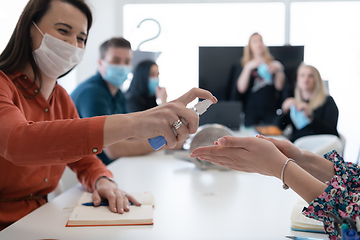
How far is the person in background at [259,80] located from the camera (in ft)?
12.7

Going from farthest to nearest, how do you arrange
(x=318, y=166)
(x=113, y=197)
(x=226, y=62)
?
(x=226, y=62)
(x=113, y=197)
(x=318, y=166)

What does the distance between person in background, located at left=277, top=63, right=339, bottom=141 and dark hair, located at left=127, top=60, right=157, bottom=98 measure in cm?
136

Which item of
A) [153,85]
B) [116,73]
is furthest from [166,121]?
[153,85]

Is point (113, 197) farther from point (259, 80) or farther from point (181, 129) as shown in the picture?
point (259, 80)

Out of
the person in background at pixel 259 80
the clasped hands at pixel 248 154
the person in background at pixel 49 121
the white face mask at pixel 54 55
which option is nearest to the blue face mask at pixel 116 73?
the person in background at pixel 49 121

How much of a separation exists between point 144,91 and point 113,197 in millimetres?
1947

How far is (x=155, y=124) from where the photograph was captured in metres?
0.76

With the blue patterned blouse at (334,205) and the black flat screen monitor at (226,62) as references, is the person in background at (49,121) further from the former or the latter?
the black flat screen monitor at (226,62)

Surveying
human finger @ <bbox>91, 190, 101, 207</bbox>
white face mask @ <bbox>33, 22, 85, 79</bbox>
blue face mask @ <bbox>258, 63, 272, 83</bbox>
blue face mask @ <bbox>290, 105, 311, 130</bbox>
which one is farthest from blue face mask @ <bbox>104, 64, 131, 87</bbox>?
blue face mask @ <bbox>258, 63, 272, 83</bbox>

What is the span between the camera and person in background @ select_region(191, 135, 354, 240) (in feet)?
2.44

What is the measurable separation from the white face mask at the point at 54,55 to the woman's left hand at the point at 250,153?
618 mm

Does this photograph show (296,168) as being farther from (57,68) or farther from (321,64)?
(321,64)

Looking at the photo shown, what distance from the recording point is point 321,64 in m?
3.70

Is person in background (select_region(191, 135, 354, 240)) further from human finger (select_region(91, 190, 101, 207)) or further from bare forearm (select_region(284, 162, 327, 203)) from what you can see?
human finger (select_region(91, 190, 101, 207))
